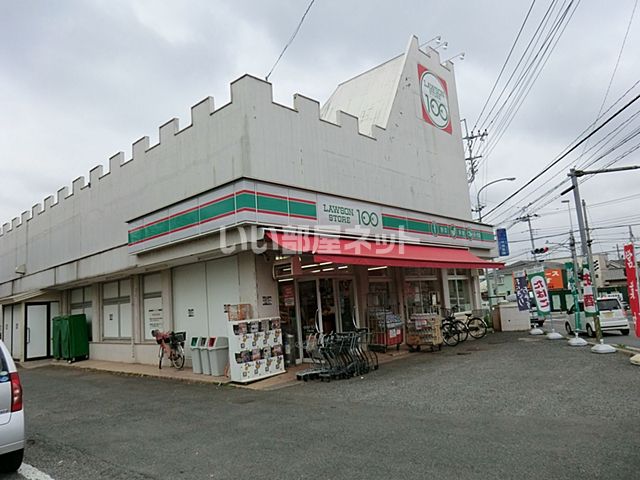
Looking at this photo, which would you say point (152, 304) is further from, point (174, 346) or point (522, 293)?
point (522, 293)

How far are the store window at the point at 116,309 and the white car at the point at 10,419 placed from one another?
11.1m

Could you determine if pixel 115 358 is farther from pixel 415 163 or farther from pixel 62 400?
pixel 415 163

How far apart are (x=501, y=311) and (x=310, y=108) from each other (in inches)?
508

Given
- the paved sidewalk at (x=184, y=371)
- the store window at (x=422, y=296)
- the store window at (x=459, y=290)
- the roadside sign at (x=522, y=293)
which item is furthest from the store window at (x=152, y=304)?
the roadside sign at (x=522, y=293)

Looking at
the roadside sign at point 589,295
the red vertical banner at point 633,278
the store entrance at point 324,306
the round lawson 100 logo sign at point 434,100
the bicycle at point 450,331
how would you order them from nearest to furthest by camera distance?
the red vertical banner at point 633,278 < the roadside sign at point 589,295 < the store entrance at point 324,306 < the bicycle at point 450,331 < the round lawson 100 logo sign at point 434,100

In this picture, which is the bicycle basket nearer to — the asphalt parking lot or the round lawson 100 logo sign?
the asphalt parking lot

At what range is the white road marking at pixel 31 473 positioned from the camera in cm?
488

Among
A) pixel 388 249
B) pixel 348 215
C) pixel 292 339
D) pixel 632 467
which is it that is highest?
pixel 348 215

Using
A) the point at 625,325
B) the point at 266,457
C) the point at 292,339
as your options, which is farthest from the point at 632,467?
the point at 625,325

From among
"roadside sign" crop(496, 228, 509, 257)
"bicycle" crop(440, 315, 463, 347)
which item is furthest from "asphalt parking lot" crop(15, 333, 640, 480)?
"roadside sign" crop(496, 228, 509, 257)

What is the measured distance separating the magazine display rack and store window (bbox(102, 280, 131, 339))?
7.23 m

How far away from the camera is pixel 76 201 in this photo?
59.4 ft

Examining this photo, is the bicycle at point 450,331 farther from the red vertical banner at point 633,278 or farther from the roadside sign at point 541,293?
the red vertical banner at point 633,278

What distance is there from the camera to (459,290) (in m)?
19.6
